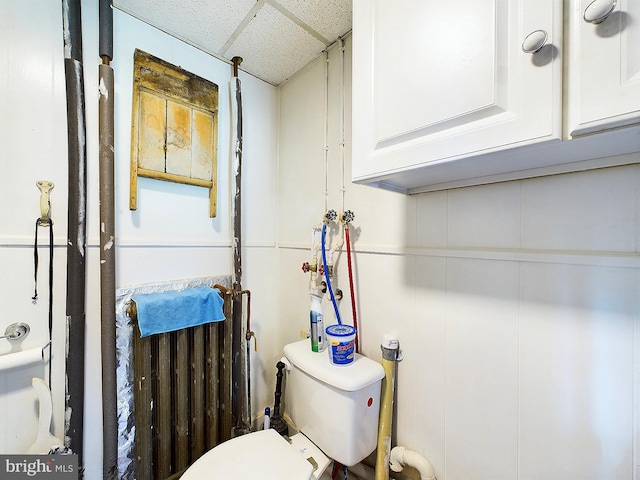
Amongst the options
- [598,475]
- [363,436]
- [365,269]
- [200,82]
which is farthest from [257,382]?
[200,82]

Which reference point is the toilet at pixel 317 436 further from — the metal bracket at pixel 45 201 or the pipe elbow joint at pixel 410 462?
the metal bracket at pixel 45 201

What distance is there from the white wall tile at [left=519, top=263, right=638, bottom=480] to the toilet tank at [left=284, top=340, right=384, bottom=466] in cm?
47

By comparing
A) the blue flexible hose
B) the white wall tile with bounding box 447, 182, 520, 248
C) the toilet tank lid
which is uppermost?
the white wall tile with bounding box 447, 182, 520, 248

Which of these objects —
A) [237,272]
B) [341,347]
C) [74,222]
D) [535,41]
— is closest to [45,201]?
[74,222]

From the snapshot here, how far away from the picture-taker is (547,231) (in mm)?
745

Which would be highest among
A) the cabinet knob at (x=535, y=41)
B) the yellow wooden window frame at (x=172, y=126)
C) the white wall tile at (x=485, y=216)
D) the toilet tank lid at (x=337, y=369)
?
the yellow wooden window frame at (x=172, y=126)

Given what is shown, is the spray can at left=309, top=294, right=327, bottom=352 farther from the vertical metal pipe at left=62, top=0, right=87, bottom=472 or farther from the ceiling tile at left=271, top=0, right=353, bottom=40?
the ceiling tile at left=271, top=0, right=353, bottom=40

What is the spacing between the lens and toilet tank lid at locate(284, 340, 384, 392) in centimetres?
93

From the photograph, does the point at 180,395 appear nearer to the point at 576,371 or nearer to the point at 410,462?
the point at 410,462

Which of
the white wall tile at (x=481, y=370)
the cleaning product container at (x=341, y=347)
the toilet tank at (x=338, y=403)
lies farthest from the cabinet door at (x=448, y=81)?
the toilet tank at (x=338, y=403)

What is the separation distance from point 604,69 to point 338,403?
43.1 inches

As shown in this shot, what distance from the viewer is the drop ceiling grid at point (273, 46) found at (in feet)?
3.84

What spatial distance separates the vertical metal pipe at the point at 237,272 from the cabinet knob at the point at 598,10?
133 centimetres

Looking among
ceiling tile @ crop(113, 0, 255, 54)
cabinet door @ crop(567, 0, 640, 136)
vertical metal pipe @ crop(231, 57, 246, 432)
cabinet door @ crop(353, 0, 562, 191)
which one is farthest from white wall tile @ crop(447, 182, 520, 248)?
ceiling tile @ crop(113, 0, 255, 54)
